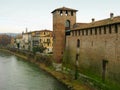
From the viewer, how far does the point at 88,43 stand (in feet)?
98.0

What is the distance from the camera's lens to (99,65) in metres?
26.0

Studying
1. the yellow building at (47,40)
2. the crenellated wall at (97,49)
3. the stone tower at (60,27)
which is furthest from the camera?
the yellow building at (47,40)

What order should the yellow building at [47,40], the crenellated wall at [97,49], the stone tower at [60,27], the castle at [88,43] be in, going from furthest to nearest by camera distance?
the yellow building at [47,40] < the stone tower at [60,27] < the castle at [88,43] < the crenellated wall at [97,49]

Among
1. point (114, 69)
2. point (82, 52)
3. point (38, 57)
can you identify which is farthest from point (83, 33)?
point (38, 57)

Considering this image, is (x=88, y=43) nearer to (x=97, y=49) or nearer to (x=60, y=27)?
(x=97, y=49)

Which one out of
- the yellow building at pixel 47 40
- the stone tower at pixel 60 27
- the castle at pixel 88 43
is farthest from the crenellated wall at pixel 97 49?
the yellow building at pixel 47 40

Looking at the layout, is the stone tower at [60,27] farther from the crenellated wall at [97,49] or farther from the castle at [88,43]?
the crenellated wall at [97,49]

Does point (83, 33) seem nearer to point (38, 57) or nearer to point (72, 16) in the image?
point (72, 16)

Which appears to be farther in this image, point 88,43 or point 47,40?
point 47,40

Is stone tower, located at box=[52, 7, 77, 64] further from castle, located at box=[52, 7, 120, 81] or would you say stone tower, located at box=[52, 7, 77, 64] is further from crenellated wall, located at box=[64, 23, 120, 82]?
crenellated wall, located at box=[64, 23, 120, 82]

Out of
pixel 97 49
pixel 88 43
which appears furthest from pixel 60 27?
pixel 97 49

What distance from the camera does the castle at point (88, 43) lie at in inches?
914

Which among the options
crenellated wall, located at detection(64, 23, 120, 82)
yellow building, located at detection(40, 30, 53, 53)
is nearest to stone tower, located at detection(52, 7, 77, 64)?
crenellated wall, located at detection(64, 23, 120, 82)

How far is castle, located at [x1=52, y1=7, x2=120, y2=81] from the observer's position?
23227mm
